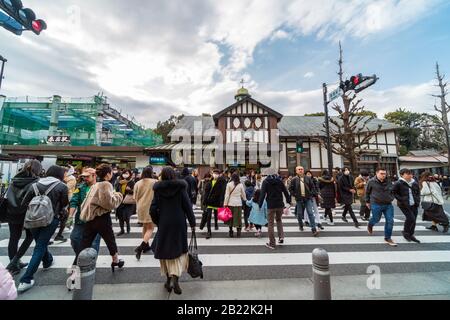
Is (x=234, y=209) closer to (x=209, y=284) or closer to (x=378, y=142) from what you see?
(x=209, y=284)

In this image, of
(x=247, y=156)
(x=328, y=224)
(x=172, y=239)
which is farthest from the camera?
(x=247, y=156)

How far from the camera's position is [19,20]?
17.3ft

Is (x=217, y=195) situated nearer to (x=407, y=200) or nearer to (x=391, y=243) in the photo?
(x=391, y=243)

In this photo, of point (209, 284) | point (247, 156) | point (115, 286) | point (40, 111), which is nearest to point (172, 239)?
point (209, 284)

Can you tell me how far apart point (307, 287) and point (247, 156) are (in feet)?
49.6

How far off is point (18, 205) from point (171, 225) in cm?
278

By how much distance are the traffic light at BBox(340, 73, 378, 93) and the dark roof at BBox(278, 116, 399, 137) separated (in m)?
9.07

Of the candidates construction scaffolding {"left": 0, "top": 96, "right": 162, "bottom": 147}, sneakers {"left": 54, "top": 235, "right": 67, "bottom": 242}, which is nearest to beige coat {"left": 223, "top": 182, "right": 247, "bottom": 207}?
sneakers {"left": 54, "top": 235, "right": 67, "bottom": 242}

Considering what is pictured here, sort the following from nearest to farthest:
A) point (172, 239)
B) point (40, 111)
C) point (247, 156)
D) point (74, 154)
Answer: point (172, 239) < point (74, 154) < point (247, 156) < point (40, 111)

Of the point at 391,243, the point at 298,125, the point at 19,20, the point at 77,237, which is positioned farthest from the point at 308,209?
the point at 298,125

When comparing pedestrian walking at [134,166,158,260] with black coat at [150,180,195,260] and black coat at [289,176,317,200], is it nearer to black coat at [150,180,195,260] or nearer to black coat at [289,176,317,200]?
black coat at [150,180,195,260]

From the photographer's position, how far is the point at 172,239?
290 centimetres

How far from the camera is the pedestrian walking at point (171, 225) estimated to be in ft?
9.47

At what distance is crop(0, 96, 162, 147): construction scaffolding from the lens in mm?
18875
